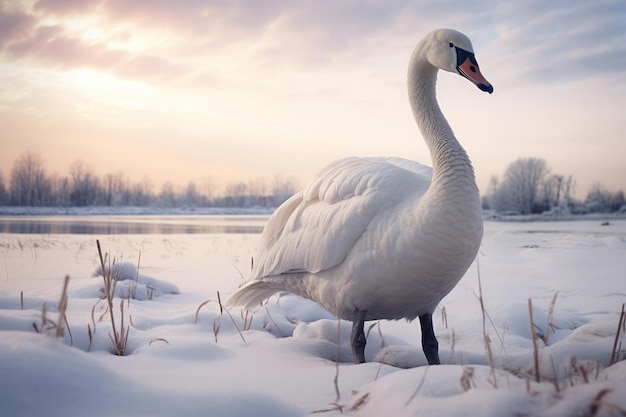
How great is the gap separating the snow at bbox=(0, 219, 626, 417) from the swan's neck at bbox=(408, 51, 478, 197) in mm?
704

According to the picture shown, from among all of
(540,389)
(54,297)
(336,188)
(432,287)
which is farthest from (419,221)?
(54,297)

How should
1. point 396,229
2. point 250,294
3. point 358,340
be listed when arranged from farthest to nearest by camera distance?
1. point 250,294
2. point 358,340
3. point 396,229

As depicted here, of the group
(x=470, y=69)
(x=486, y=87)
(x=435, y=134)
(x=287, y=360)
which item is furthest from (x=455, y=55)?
(x=287, y=360)

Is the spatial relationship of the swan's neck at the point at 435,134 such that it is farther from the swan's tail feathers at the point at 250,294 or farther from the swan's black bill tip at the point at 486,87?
the swan's tail feathers at the point at 250,294

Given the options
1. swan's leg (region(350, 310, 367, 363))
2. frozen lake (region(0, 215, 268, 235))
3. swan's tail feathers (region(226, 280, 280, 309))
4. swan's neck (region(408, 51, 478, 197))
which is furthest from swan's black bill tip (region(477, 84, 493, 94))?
frozen lake (region(0, 215, 268, 235))

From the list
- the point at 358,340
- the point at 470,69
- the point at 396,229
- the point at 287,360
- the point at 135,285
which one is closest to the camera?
the point at 287,360

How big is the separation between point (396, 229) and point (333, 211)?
57cm

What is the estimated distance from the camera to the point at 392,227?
280 centimetres

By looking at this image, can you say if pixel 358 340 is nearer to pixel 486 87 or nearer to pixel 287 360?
pixel 287 360

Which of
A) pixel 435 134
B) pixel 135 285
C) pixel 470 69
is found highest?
pixel 470 69

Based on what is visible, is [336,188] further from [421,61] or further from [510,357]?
[510,357]

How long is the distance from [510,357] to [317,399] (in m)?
1.24

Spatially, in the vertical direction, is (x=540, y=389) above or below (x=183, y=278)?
above

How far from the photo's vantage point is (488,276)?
7.41 metres
